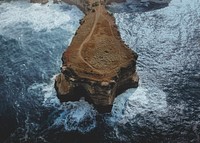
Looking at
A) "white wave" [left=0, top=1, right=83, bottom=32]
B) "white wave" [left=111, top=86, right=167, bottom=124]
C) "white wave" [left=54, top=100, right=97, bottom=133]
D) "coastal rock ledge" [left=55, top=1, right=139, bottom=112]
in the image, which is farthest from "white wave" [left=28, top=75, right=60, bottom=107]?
"white wave" [left=0, top=1, right=83, bottom=32]

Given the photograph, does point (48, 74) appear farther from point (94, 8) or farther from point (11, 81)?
point (94, 8)

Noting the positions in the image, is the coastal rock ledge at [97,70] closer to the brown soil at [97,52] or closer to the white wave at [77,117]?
the brown soil at [97,52]

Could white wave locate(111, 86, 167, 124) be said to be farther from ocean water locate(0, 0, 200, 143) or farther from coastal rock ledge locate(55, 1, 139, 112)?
coastal rock ledge locate(55, 1, 139, 112)

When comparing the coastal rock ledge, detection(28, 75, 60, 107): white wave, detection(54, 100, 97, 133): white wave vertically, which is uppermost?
the coastal rock ledge

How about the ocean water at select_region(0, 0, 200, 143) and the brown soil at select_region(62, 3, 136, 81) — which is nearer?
the ocean water at select_region(0, 0, 200, 143)

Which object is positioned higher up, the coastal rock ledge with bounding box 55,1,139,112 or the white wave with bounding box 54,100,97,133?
the coastal rock ledge with bounding box 55,1,139,112

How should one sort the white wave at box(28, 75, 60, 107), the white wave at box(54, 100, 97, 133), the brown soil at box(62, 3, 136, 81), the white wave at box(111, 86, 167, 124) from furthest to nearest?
1. the white wave at box(28, 75, 60, 107)
2. the brown soil at box(62, 3, 136, 81)
3. the white wave at box(111, 86, 167, 124)
4. the white wave at box(54, 100, 97, 133)

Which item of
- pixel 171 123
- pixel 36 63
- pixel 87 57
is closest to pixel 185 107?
pixel 171 123
